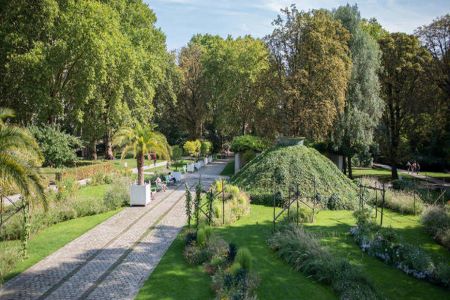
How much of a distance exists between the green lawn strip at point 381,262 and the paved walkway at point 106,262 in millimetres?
7225

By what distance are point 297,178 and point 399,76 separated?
17.2 metres

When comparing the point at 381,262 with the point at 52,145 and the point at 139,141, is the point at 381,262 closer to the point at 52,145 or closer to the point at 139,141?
the point at 139,141

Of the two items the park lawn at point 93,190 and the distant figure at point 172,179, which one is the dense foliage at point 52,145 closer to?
the park lawn at point 93,190

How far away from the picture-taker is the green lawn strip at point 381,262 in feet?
41.8

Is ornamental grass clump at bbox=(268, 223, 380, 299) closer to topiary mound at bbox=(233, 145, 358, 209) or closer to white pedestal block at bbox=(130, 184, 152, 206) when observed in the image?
topiary mound at bbox=(233, 145, 358, 209)

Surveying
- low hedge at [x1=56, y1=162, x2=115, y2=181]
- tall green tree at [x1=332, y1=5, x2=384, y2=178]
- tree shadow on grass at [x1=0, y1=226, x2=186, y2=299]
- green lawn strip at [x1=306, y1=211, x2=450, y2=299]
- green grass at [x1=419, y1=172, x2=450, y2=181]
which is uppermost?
tall green tree at [x1=332, y1=5, x2=384, y2=178]

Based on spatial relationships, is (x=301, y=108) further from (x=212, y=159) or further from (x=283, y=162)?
(x=212, y=159)

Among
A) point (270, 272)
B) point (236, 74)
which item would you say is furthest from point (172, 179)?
point (236, 74)

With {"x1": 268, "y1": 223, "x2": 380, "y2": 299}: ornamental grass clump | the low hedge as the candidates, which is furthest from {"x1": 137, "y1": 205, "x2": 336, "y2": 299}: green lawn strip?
the low hedge

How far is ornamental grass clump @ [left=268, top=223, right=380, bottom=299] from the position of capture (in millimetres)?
11857

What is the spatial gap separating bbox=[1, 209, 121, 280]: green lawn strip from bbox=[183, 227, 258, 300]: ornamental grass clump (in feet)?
17.8

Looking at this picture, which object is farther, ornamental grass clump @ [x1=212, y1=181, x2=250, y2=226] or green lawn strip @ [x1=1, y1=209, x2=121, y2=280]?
ornamental grass clump @ [x1=212, y1=181, x2=250, y2=226]

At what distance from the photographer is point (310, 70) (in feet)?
111

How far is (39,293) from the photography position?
1165cm
